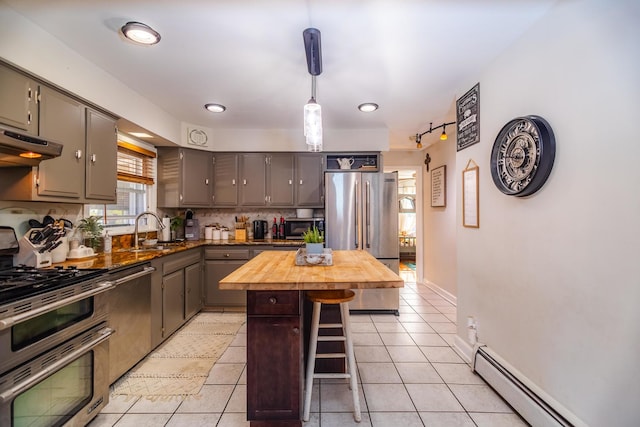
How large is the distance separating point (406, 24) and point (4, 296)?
243 centimetres

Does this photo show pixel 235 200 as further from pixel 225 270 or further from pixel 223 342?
pixel 223 342

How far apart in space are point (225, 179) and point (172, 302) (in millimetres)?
1762

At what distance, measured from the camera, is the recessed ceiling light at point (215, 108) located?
3057 millimetres

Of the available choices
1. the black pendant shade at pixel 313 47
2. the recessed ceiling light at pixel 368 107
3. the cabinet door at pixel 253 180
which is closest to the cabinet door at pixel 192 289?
the cabinet door at pixel 253 180

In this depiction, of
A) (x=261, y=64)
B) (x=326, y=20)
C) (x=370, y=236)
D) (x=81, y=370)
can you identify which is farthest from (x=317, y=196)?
(x=81, y=370)

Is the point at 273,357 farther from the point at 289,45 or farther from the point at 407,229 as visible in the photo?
the point at 407,229

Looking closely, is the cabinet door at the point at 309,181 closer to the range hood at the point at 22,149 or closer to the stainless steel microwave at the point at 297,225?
the stainless steel microwave at the point at 297,225

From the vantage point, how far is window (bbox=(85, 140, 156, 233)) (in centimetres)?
294

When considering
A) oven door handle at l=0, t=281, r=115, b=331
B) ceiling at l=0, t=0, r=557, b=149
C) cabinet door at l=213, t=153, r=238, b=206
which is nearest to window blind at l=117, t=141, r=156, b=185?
ceiling at l=0, t=0, r=557, b=149

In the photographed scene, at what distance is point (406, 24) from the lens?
173 centimetres

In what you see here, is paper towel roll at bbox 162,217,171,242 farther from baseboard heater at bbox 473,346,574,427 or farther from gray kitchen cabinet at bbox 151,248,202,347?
baseboard heater at bbox 473,346,574,427

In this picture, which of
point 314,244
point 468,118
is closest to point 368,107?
point 468,118

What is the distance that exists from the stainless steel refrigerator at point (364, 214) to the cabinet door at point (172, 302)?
1.73 metres

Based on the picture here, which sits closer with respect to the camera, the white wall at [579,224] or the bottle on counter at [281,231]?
the white wall at [579,224]
